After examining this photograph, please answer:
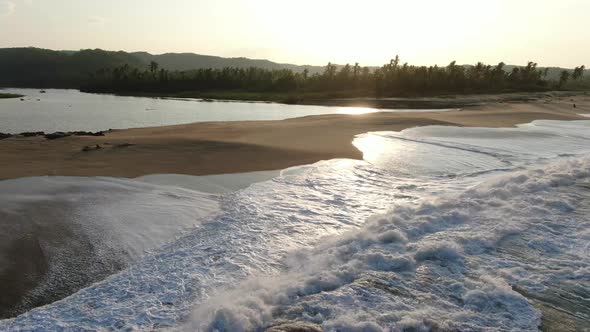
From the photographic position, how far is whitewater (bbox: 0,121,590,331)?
481 cm

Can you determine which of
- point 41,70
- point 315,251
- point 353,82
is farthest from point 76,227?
point 41,70

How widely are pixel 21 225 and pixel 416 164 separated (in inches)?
435

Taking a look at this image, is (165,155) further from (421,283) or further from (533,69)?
(533,69)

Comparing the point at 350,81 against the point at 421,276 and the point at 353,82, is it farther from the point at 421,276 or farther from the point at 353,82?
the point at 421,276

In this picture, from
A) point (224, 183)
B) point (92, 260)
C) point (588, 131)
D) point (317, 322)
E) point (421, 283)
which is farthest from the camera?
point (588, 131)

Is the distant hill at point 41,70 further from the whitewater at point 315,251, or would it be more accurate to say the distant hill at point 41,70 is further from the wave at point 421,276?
the wave at point 421,276

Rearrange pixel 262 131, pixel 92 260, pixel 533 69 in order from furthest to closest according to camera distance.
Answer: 1. pixel 533 69
2. pixel 262 131
3. pixel 92 260

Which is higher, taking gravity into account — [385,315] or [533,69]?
[533,69]

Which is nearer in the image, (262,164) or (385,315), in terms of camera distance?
(385,315)

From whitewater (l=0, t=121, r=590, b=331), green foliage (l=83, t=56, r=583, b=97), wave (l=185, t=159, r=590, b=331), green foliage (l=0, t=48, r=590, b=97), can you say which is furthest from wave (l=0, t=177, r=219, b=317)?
green foliage (l=0, t=48, r=590, b=97)

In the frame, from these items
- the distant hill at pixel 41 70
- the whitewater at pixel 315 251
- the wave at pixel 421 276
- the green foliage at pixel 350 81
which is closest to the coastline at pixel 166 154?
the whitewater at pixel 315 251

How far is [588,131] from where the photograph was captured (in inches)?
1032

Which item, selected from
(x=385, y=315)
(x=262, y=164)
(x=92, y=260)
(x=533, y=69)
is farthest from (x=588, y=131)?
(x=533, y=69)

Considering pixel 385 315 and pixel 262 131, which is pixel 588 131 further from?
pixel 385 315
